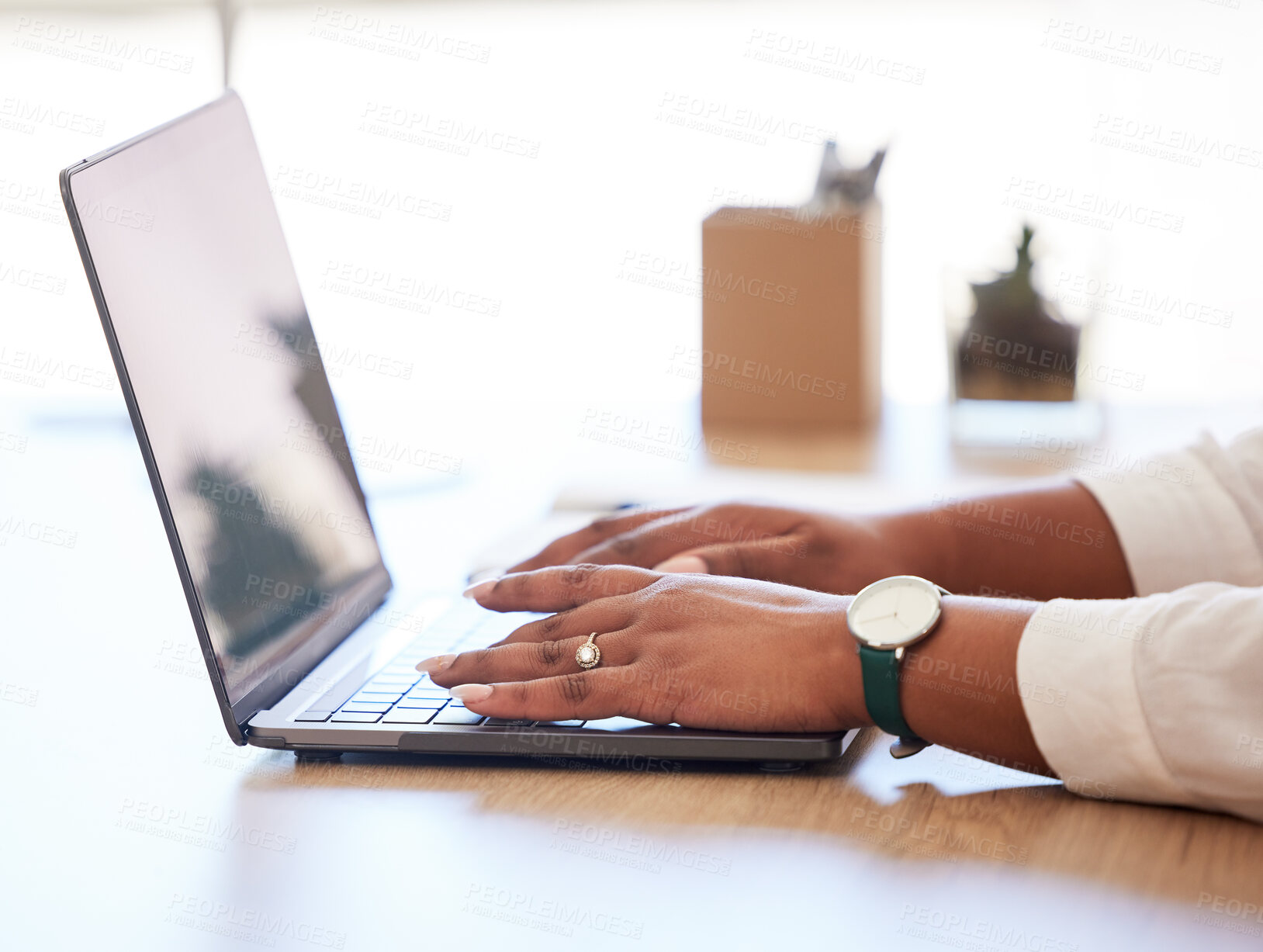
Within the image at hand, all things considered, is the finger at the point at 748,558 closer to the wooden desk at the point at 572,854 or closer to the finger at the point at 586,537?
the finger at the point at 586,537

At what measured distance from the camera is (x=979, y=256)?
2.52 meters

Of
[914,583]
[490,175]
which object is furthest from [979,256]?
[914,583]

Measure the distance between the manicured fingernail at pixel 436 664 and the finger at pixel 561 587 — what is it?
0.08 m

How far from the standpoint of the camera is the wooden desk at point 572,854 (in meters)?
0.50

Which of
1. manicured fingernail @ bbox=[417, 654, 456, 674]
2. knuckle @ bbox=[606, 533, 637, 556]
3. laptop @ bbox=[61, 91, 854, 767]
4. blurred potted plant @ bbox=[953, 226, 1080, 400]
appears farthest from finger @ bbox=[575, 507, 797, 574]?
blurred potted plant @ bbox=[953, 226, 1080, 400]

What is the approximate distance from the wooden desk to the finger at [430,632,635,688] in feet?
0.20

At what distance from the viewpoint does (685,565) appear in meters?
0.84

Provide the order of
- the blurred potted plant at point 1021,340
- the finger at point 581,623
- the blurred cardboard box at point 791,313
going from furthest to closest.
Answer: the blurred cardboard box at point 791,313 < the blurred potted plant at point 1021,340 < the finger at point 581,623

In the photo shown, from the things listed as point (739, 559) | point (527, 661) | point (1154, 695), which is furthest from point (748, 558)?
point (1154, 695)

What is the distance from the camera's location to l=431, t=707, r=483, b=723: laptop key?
2.21ft

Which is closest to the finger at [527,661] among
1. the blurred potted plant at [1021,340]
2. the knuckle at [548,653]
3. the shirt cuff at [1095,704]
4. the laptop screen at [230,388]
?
the knuckle at [548,653]

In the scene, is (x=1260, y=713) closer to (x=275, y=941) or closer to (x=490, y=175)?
(x=275, y=941)

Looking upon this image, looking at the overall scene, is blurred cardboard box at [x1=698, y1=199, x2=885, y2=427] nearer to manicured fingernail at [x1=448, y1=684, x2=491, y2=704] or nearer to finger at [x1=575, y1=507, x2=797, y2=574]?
finger at [x1=575, y1=507, x2=797, y2=574]

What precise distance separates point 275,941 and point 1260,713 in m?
0.48
